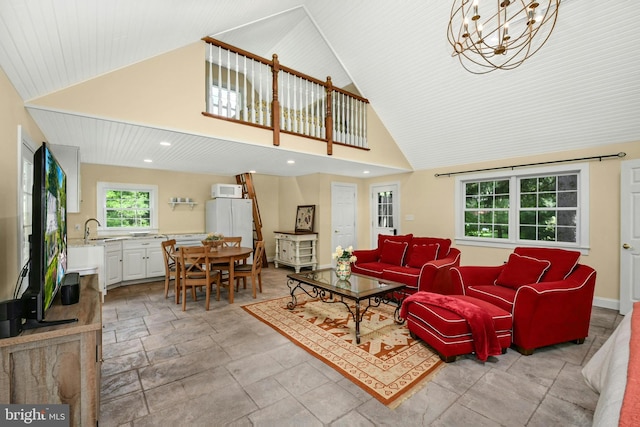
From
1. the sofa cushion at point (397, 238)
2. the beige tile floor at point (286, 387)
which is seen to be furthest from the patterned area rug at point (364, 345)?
the sofa cushion at point (397, 238)

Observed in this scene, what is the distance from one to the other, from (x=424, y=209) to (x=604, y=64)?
3439 mm

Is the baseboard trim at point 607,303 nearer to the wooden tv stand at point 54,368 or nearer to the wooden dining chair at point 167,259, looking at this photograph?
the wooden tv stand at point 54,368

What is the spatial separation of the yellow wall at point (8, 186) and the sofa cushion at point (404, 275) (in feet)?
12.9

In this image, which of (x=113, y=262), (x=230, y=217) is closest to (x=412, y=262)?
(x=230, y=217)

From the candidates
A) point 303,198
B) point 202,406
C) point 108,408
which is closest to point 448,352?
point 202,406

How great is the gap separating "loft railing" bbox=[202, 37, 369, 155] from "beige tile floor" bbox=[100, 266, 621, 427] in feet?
8.94

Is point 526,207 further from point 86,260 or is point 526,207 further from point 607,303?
point 86,260

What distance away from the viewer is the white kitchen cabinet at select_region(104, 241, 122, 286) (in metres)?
4.88

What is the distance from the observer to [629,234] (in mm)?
3686

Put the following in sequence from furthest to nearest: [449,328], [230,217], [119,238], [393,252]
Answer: [230,217], [119,238], [393,252], [449,328]

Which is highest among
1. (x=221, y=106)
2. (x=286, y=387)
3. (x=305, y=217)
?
(x=221, y=106)

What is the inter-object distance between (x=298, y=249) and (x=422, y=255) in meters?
2.86

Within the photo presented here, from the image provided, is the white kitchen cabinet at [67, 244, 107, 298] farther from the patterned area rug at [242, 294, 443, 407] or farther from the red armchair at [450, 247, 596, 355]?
the red armchair at [450, 247, 596, 355]

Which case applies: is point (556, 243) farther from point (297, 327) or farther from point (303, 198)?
point (303, 198)
